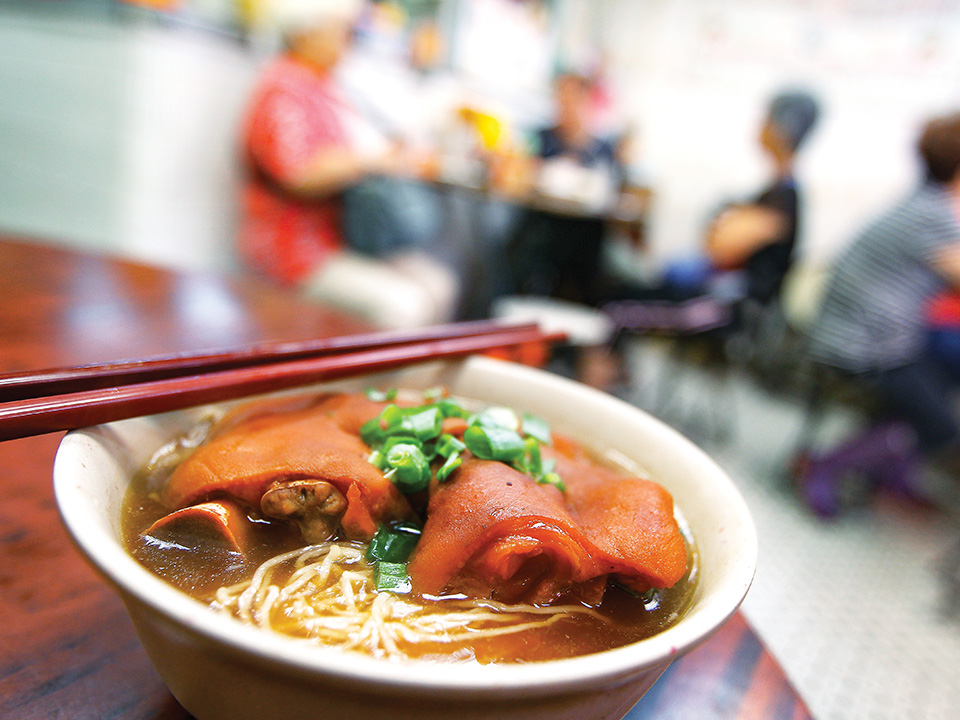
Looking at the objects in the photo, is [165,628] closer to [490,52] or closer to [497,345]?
[497,345]


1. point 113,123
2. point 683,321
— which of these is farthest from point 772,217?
point 113,123

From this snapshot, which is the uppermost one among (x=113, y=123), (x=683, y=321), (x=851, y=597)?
(x=113, y=123)

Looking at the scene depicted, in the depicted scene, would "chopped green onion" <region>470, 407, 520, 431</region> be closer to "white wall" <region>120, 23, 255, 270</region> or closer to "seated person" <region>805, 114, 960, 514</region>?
"white wall" <region>120, 23, 255, 270</region>

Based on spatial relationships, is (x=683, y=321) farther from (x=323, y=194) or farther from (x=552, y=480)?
(x=552, y=480)

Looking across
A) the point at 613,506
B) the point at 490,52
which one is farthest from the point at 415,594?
the point at 490,52

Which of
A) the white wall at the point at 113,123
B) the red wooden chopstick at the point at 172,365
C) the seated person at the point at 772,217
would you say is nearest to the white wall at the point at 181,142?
the white wall at the point at 113,123

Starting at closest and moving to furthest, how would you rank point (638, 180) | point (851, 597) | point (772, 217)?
1. point (851, 597)
2. point (772, 217)
3. point (638, 180)

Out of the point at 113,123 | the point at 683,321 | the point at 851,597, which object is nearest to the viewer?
the point at 851,597
